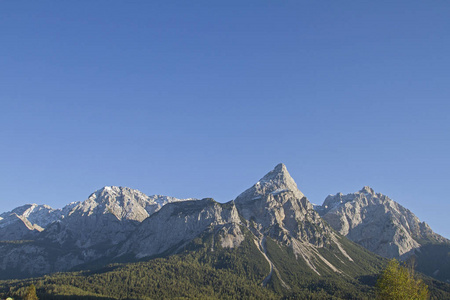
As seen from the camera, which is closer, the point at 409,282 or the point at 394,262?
the point at 409,282

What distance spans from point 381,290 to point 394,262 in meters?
12.8

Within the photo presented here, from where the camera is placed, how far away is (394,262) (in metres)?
135

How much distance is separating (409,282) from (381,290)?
9372mm

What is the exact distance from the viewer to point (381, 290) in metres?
128

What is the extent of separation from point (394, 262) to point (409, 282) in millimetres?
9892

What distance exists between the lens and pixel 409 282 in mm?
126375

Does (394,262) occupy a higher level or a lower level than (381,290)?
higher
